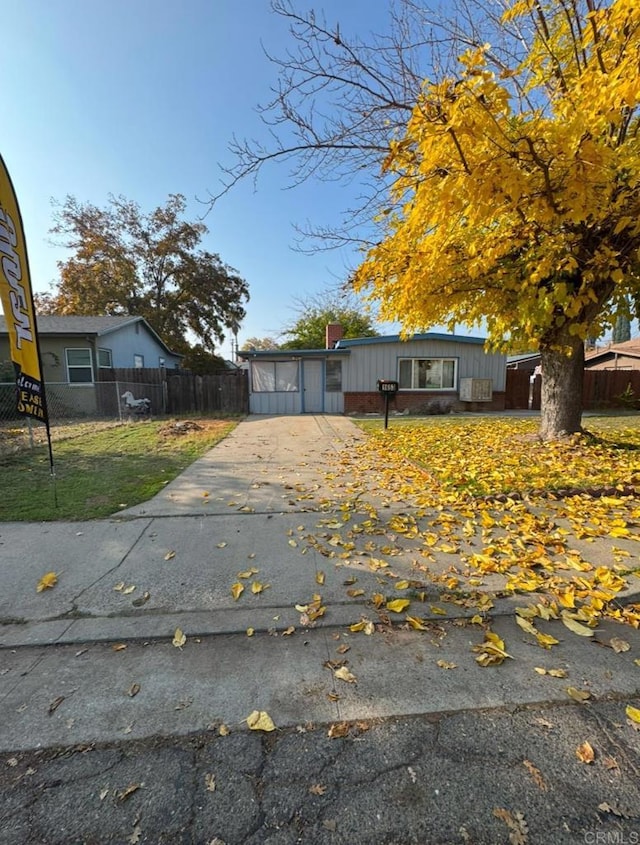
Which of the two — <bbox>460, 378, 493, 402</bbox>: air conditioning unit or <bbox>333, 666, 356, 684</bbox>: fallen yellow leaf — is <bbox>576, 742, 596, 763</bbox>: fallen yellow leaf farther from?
<bbox>460, 378, 493, 402</bbox>: air conditioning unit

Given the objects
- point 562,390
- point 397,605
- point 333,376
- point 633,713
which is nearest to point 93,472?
point 397,605

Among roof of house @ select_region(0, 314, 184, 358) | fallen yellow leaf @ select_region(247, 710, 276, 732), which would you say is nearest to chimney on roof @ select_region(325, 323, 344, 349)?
roof of house @ select_region(0, 314, 184, 358)

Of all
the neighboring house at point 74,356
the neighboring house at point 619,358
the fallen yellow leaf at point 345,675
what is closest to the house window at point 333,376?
the neighboring house at point 74,356

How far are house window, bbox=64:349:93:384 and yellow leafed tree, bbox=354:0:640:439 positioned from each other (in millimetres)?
12840

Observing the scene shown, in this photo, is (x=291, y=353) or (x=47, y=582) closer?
(x=47, y=582)

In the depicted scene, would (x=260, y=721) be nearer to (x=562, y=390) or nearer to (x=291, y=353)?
(x=562, y=390)


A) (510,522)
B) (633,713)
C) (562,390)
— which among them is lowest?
(633,713)

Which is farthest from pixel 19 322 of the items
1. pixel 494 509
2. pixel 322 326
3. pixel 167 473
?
pixel 322 326

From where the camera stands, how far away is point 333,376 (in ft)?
48.4

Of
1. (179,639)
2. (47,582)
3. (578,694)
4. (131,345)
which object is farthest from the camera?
(131,345)

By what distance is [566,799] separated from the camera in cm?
142

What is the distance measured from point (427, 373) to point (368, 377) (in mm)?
2279

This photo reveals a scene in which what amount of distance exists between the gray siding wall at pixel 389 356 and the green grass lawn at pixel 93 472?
639 centimetres

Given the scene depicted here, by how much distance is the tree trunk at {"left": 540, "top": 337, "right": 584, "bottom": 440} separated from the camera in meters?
6.46
